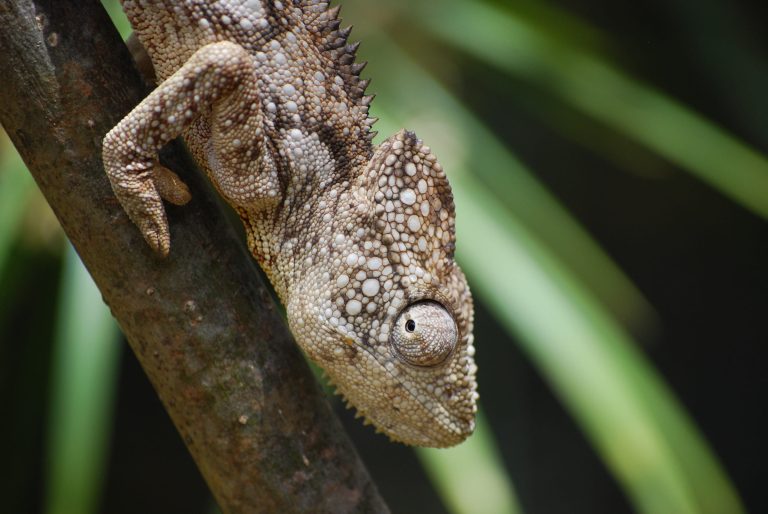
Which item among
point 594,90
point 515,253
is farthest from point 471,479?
point 594,90

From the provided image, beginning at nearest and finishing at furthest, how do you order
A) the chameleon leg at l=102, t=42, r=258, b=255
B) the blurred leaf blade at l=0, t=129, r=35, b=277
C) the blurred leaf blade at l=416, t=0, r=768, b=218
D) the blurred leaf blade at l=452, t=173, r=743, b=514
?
1. the chameleon leg at l=102, t=42, r=258, b=255
2. the blurred leaf blade at l=452, t=173, r=743, b=514
3. the blurred leaf blade at l=0, t=129, r=35, b=277
4. the blurred leaf blade at l=416, t=0, r=768, b=218

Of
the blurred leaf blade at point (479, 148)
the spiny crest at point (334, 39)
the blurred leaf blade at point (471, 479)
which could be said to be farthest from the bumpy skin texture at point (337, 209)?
the blurred leaf blade at point (479, 148)

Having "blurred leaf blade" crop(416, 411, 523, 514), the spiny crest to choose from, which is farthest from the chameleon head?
"blurred leaf blade" crop(416, 411, 523, 514)

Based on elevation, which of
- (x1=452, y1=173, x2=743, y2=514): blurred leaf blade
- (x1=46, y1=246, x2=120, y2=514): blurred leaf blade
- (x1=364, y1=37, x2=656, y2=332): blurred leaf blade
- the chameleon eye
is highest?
(x1=364, y1=37, x2=656, y2=332): blurred leaf blade

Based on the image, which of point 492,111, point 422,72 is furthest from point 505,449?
point 422,72

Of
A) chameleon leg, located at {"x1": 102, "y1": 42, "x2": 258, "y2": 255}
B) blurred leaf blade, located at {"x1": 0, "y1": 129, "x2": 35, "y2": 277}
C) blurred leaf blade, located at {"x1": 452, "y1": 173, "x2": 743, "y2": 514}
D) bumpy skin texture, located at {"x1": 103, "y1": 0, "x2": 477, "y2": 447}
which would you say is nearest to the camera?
chameleon leg, located at {"x1": 102, "y1": 42, "x2": 258, "y2": 255}

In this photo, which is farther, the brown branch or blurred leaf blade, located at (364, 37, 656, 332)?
blurred leaf blade, located at (364, 37, 656, 332)

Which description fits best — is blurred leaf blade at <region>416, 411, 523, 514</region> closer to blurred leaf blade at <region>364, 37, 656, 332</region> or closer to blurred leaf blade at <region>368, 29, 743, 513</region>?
blurred leaf blade at <region>368, 29, 743, 513</region>

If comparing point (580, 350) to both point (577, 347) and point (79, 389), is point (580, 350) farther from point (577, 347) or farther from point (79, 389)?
point (79, 389)
